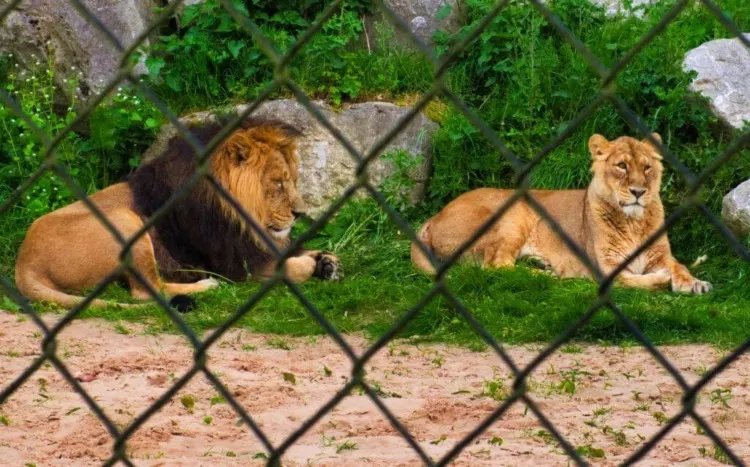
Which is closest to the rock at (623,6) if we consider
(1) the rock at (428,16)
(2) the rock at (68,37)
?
(1) the rock at (428,16)

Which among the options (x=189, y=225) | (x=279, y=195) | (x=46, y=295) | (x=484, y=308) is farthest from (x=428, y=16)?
(x=46, y=295)

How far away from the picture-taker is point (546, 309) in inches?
279

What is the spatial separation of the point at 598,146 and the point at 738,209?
1.01 m

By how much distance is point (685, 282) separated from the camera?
7.89 meters

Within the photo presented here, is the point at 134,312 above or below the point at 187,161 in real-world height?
below

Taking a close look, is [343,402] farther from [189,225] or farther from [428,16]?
[428,16]

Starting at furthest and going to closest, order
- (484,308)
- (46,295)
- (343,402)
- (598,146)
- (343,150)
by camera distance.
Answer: (343,150) → (598,146) → (46,295) → (484,308) → (343,402)

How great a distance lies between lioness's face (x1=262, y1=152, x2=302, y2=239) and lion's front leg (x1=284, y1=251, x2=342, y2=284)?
0.86 ft

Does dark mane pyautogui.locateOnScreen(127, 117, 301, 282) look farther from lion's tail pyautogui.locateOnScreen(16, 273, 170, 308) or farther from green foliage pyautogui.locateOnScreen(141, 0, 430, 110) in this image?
green foliage pyautogui.locateOnScreen(141, 0, 430, 110)

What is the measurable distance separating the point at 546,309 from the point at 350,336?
1.14 m

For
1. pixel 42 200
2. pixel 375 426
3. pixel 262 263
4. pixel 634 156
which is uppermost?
pixel 634 156

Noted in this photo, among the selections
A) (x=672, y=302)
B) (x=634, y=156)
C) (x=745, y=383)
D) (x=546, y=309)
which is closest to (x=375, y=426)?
(x=745, y=383)

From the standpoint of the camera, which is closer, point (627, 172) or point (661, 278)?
point (661, 278)

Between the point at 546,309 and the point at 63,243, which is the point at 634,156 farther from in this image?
Answer: the point at 63,243
